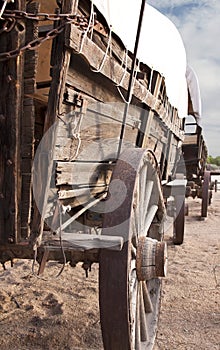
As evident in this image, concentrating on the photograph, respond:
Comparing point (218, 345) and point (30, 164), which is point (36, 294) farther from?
point (30, 164)

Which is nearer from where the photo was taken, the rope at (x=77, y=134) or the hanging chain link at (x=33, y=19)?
the hanging chain link at (x=33, y=19)

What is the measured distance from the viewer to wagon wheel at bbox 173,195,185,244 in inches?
202

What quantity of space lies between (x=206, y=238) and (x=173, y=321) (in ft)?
11.1

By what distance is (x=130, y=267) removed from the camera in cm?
178

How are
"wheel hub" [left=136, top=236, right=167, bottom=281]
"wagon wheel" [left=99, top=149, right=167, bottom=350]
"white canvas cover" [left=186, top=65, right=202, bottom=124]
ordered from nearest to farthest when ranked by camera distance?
"wagon wheel" [left=99, top=149, right=167, bottom=350]
"wheel hub" [left=136, top=236, right=167, bottom=281]
"white canvas cover" [left=186, top=65, right=202, bottom=124]

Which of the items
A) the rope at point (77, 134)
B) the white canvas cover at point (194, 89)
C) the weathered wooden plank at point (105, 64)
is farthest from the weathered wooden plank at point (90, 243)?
the white canvas cover at point (194, 89)

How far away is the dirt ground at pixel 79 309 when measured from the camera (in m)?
2.52

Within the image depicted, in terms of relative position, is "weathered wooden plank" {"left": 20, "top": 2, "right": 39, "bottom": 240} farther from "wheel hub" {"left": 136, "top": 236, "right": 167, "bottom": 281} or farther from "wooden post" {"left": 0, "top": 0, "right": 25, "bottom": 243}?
"wheel hub" {"left": 136, "top": 236, "right": 167, "bottom": 281}

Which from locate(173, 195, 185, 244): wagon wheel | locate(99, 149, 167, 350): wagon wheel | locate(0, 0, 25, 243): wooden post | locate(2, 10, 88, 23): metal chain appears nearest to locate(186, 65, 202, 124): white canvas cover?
locate(173, 195, 185, 244): wagon wheel

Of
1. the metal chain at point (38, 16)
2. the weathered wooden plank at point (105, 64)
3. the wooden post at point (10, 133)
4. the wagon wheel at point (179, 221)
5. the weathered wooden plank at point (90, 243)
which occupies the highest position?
the metal chain at point (38, 16)

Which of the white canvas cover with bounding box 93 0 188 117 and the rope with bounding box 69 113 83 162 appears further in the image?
the white canvas cover with bounding box 93 0 188 117

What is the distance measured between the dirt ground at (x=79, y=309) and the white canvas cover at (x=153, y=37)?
1834 mm

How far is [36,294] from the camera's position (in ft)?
10.7

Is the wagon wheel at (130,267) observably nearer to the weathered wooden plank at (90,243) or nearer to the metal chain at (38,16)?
the weathered wooden plank at (90,243)
